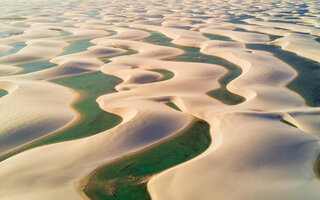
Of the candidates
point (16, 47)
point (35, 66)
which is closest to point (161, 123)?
point (35, 66)

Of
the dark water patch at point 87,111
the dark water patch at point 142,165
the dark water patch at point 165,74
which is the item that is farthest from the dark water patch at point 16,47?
the dark water patch at point 142,165

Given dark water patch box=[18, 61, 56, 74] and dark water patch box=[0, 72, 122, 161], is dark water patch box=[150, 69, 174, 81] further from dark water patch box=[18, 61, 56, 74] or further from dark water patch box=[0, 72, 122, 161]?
dark water patch box=[18, 61, 56, 74]

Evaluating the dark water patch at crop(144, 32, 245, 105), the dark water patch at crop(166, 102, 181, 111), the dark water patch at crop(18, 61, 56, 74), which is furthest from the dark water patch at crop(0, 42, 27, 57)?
the dark water patch at crop(166, 102, 181, 111)

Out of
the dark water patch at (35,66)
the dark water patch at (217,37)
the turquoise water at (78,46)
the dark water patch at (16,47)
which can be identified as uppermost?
the dark water patch at (16,47)

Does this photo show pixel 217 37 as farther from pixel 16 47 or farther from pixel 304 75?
pixel 16 47

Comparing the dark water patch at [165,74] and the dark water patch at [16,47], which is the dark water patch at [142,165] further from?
the dark water patch at [16,47]

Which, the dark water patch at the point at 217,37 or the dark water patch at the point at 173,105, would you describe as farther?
the dark water patch at the point at 217,37
